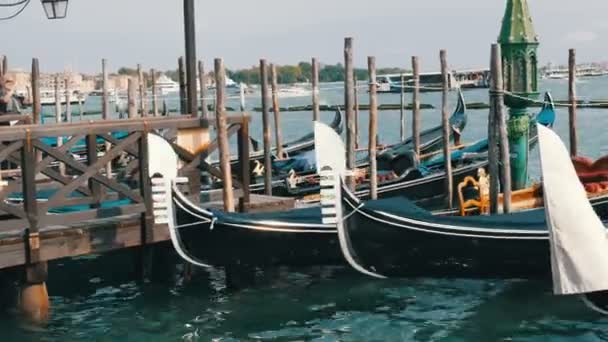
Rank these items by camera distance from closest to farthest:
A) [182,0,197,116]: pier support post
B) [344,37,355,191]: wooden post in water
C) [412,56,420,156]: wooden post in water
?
[182,0,197,116]: pier support post → [344,37,355,191]: wooden post in water → [412,56,420,156]: wooden post in water

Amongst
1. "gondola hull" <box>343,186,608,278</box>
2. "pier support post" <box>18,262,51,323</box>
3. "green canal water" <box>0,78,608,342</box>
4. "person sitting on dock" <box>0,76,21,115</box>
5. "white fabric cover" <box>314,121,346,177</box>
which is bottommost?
"green canal water" <box>0,78,608,342</box>

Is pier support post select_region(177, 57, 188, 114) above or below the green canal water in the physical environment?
above

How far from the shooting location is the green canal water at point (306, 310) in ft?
25.0

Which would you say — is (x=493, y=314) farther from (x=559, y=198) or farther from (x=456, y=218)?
(x=559, y=198)

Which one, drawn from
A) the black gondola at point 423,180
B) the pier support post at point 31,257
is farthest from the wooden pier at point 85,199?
the black gondola at point 423,180

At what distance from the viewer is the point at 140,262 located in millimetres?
8984

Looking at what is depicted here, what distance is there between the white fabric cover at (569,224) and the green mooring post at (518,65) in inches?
178

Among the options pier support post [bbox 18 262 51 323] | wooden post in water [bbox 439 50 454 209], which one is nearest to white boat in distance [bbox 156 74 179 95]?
wooden post in water [bbox 439 50 454 209]

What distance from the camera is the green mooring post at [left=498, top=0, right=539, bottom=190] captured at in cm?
1048

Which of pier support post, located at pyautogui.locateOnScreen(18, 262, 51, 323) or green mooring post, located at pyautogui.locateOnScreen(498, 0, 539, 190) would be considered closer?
pier support post, located at pyautogui.locateOnScreen(18, 262, 51, 323)

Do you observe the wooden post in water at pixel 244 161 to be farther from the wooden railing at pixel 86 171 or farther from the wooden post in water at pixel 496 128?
the wooden post in water at pixel 496 128

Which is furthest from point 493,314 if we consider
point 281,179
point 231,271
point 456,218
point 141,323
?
point 281,179

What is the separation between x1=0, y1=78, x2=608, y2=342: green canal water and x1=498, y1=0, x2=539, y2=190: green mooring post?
2277 millimetres

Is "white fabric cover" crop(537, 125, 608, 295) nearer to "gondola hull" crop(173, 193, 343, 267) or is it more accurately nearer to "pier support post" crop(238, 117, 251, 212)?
"gondola hull" crop(173, 193, 343, 267)
